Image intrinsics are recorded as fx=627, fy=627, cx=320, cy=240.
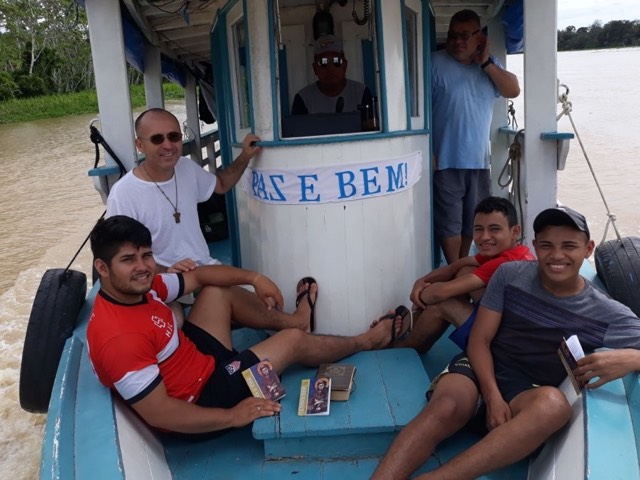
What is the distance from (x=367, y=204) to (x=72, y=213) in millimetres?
11053

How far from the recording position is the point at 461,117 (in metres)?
3.95

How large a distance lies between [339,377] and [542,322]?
925mm

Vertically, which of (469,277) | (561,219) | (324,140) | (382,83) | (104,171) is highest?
(382,83)

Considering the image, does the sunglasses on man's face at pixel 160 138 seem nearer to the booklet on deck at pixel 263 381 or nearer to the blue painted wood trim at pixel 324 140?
the blue painted wood trim at pixel 324 140

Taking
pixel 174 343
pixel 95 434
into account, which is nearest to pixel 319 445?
pixel 174 343

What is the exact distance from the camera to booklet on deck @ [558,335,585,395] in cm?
229

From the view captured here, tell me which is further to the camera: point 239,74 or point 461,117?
point 461,117

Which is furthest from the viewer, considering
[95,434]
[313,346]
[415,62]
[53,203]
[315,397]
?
[53,203]

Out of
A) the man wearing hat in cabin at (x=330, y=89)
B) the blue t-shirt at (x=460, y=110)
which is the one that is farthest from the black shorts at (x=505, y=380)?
the man wearing hat in cabin at (x=330, y=89)

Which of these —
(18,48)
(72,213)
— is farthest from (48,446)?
(18,48)

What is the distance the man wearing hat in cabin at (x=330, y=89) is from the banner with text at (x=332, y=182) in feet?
2.56

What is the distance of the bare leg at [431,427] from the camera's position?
2381 mm

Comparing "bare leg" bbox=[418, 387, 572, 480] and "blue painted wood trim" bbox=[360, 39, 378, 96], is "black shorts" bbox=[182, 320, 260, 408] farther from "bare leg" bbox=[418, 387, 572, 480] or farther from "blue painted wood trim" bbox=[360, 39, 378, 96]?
"blue painted wood trim" bbox=[360, 39, 378, 96]

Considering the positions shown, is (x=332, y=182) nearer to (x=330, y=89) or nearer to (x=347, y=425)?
(x=330, y=89)
